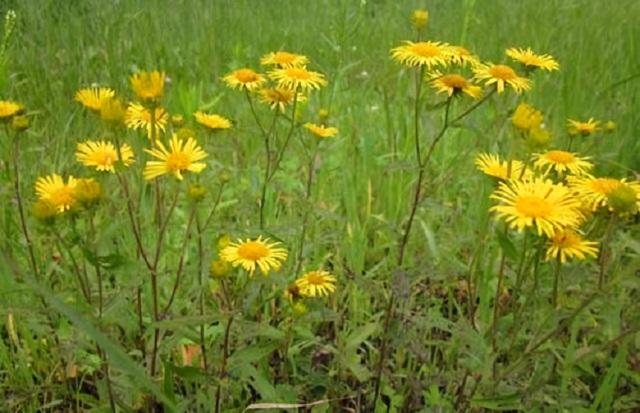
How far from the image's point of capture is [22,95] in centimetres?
271

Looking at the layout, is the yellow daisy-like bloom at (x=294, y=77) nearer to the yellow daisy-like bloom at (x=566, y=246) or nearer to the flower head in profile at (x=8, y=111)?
the flower head in profile at (x=8, y=111)

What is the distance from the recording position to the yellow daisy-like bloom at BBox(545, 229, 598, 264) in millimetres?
1040

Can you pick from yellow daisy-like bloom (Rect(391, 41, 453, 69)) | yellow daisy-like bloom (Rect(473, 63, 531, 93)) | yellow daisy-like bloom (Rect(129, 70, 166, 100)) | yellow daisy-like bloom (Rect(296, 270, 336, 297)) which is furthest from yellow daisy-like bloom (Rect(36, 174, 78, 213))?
yellow daisy-like bloom (Rect(473, 63, 531, 93))

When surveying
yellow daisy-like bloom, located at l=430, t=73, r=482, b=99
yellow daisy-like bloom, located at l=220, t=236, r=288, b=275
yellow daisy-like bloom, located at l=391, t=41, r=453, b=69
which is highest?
yellow daisy-like bloom, located at l=391, t=41, r=453, b=69

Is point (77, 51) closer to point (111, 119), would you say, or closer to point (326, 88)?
point (326, 88)

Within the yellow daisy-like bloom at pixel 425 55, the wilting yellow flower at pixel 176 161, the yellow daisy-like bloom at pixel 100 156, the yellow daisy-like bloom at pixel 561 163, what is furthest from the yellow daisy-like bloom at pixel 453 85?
the yellow daisy-like bloom at pixel 100 156

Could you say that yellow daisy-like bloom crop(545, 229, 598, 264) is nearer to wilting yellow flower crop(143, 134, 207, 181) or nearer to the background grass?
the background grass

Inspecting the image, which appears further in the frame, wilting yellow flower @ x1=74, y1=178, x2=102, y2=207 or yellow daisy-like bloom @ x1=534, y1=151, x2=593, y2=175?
yellow daisy-like bloom @ x1=534, y1=151, x2=593, y2=175

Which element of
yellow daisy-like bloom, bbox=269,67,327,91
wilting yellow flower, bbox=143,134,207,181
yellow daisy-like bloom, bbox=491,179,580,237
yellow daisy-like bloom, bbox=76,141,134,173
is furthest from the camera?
yellow daisy-like bloom, bbox=269,67,327,91

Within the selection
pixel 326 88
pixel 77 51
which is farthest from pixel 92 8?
pixel 326 88

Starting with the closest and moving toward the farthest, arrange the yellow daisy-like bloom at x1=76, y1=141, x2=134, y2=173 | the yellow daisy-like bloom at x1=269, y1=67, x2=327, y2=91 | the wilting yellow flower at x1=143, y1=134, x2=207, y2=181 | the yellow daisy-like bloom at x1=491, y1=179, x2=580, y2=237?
the yellow daisy-like bloom at x1=491, y1=179, x2=580, y2=237 → the wilting yellow flower at x1=143, y1=134, x2=207, y2=181 → the yellow daisy-like bloom at x1=76, y1=141, x2=134, y2=173 → the yellow daisy-like bloom at x1=269, y1=67, x2=327, y2=91

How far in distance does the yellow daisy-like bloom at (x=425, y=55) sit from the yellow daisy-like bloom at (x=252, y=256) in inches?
15.5

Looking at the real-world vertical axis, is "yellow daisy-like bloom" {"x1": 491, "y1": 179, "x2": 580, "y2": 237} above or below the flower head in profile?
above

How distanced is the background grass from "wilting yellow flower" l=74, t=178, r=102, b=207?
109mm
